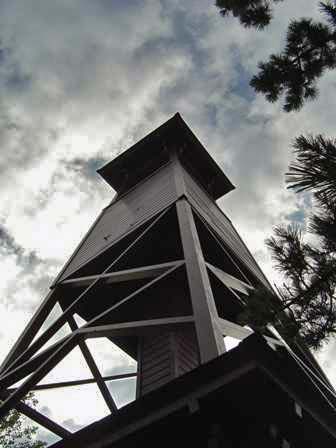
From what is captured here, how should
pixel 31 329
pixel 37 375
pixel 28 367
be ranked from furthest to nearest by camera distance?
pixel 31 329 → pixel 28 367 → pixel 37 375

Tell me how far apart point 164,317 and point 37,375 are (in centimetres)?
265

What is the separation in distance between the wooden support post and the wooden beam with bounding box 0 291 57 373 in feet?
9.78

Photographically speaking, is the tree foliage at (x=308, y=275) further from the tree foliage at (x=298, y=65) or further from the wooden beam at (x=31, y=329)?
the wooden beam at (x=31, y=329)

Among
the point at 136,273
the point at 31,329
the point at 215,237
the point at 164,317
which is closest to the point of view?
the point at 136,273

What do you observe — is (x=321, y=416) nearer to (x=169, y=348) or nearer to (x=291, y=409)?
(x=291, y=409)

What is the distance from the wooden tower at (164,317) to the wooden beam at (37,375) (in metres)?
0.02

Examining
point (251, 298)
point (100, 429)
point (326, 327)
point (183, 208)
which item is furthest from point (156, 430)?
point (183, 208)

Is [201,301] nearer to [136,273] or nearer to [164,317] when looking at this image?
[136,273]

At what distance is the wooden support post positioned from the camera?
383 cm

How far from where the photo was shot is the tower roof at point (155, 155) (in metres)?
11.8

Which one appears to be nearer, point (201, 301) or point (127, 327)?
point (201, 301)

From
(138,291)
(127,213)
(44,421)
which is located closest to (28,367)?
(44,421)

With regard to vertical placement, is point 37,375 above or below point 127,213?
below

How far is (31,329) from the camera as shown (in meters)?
7.23
